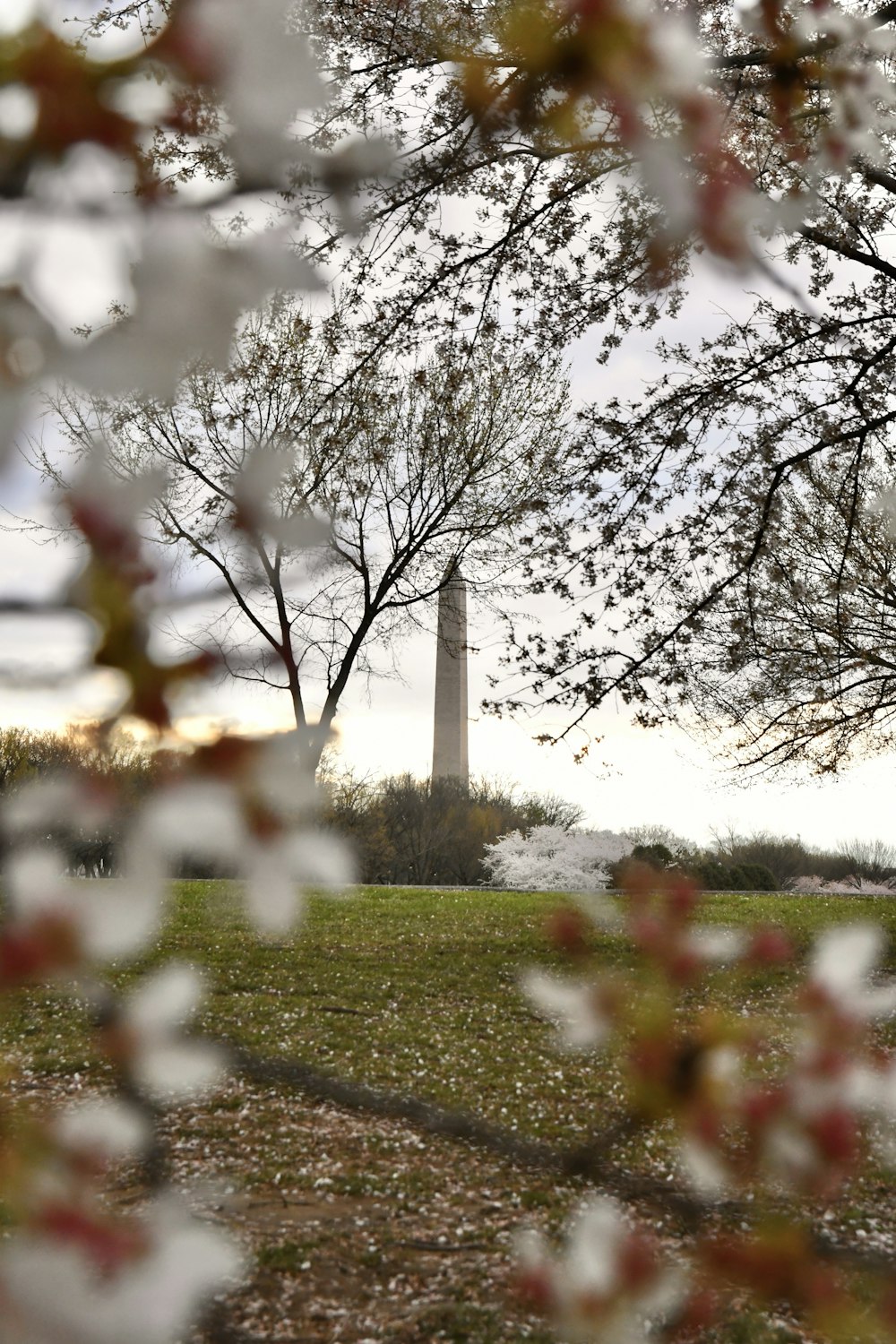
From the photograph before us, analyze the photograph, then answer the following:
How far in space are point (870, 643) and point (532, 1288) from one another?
1022cm

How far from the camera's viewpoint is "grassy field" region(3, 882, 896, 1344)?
103 inches

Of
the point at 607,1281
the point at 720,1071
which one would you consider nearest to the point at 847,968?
the point at 720,1071

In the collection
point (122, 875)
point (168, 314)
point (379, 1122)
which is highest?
point (168, 314)

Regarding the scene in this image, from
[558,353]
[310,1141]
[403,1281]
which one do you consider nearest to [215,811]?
[403,1281]

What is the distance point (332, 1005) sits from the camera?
18.7 ft

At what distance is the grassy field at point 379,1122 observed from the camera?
8.62ft

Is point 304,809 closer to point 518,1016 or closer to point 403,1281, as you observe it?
point 403,1281

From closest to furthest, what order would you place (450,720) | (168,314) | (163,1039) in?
(168,314) → (163,1039) → (450,720)

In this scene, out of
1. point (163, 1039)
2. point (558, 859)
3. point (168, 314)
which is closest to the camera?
point (168, 314)

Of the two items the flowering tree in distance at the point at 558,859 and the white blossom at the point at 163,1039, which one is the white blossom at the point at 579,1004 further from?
the flowering tree in distance at the point at 558,859

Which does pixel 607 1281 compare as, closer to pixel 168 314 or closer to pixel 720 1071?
pixel 720 1071

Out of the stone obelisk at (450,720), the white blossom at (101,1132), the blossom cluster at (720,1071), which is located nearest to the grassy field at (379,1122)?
the blossom cluster at (720,1071)

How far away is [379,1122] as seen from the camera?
13.6 ft

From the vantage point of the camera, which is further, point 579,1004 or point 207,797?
point 579,1004
